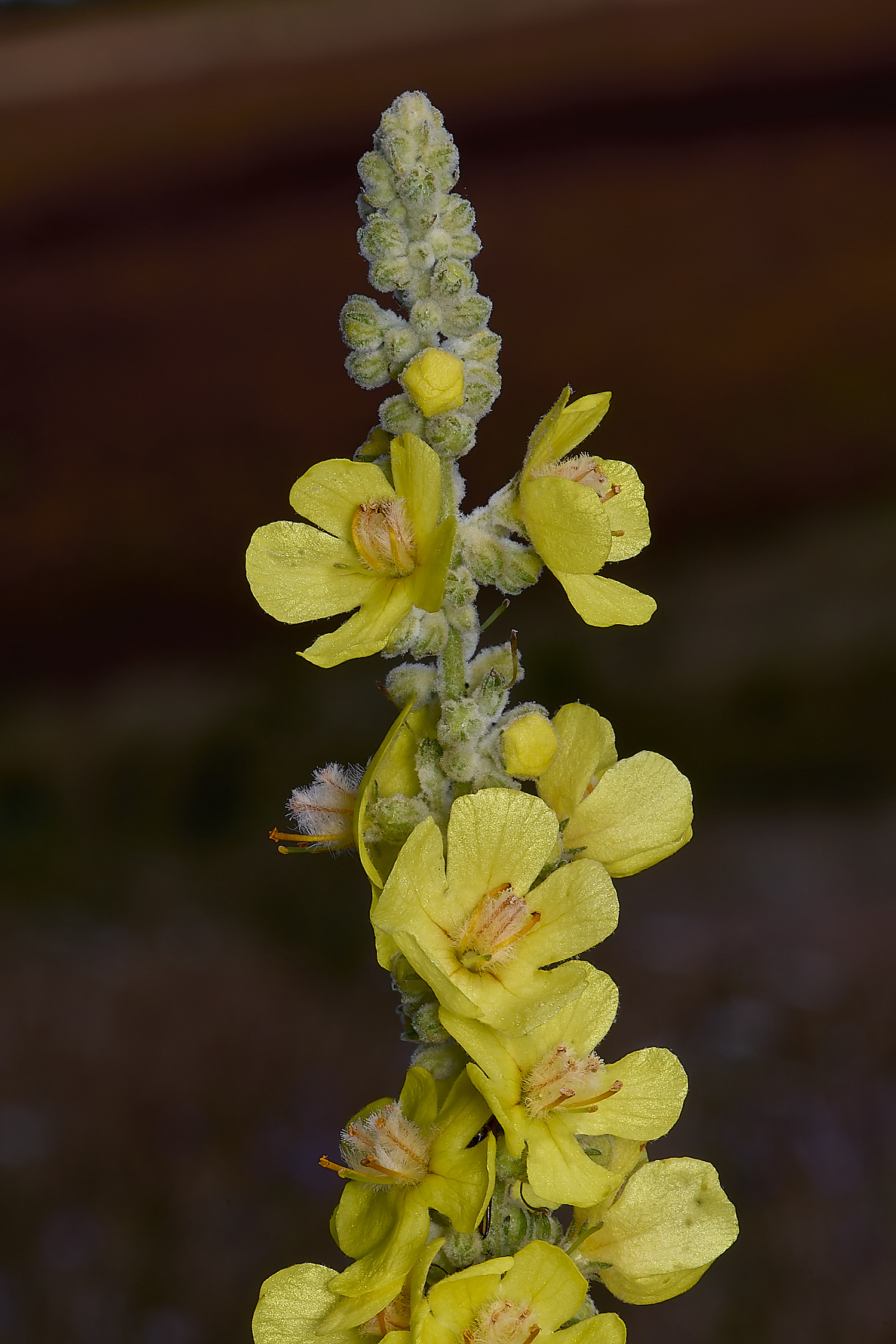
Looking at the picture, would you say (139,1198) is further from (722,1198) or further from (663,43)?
(663,43)

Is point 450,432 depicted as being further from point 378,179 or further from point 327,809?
point 327,809

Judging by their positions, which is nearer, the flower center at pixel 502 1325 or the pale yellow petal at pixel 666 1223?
the flower center at pixel 502 1325

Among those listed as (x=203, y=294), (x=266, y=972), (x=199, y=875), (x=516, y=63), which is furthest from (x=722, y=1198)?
(x=199, y=875)

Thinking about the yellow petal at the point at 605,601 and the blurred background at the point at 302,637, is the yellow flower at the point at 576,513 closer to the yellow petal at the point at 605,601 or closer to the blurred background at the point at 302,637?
the yellow petal at the point at 605,601

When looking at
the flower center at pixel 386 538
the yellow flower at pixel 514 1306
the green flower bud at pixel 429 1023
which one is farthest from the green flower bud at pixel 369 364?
the yellow flower at pixel 514 1306

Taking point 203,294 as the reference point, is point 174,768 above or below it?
below

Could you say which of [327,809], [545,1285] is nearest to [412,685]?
[327,809]
